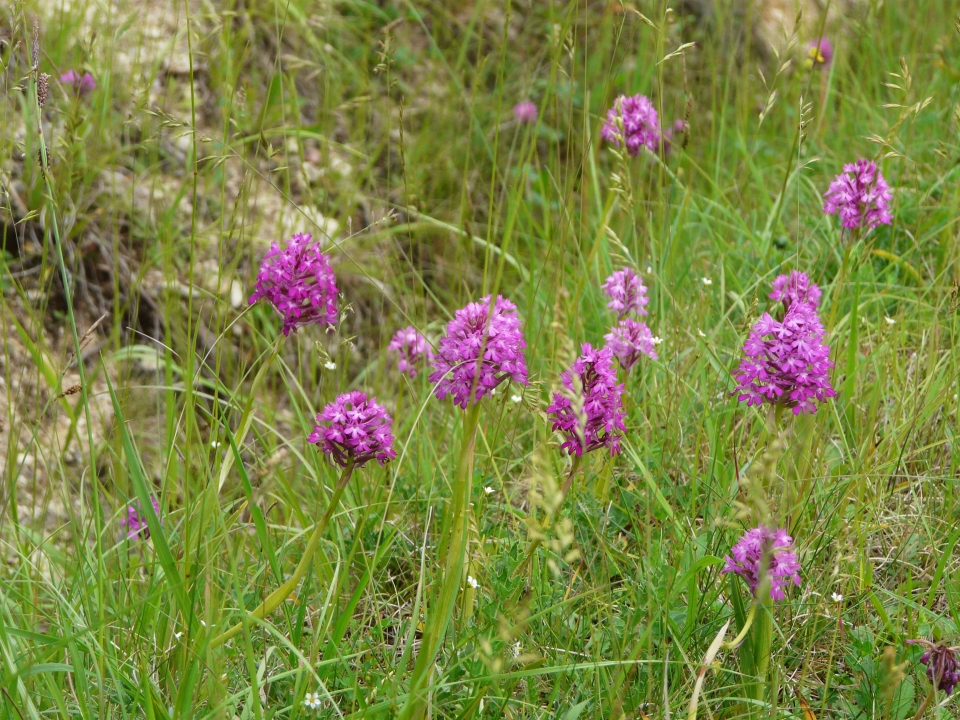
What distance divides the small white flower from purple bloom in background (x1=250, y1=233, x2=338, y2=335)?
0.61 m

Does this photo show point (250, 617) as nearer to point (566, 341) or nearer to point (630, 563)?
point (566, 341)

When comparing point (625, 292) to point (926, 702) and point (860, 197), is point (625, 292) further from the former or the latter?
point (926, 702)

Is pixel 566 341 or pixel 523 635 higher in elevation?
pixel 566 341

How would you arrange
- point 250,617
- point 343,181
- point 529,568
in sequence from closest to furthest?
point 250,617 → point 529,568 → point 343,181

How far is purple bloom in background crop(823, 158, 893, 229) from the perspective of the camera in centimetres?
205

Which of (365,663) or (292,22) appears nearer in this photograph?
(365,663)

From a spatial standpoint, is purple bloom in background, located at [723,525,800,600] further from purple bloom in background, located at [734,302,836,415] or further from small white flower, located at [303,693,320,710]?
small white flower, located at [303,693,320,710]

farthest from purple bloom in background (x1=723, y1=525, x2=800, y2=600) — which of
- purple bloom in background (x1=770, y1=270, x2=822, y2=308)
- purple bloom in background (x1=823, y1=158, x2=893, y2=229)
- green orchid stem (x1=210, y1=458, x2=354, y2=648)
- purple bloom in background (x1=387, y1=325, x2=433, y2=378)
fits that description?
purple bloom in background (x1=387, y1=325, x2=433, y2=378)

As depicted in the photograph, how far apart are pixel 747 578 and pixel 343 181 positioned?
286 cm

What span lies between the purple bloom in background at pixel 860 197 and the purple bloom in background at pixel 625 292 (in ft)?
1.65

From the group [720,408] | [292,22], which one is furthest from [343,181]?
[720,408]

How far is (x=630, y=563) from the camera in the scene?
1.64m

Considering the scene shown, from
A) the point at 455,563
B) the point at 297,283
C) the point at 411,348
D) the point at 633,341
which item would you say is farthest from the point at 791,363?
the point at 411,348

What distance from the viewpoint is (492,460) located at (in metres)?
1.55
